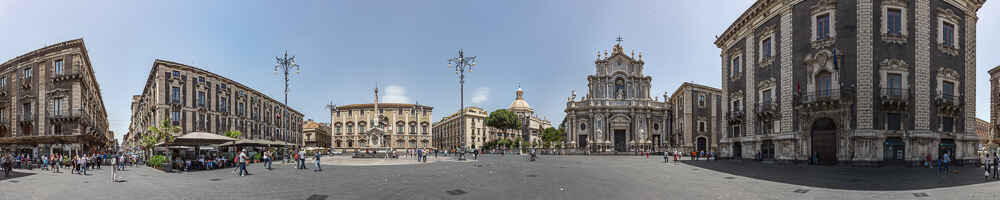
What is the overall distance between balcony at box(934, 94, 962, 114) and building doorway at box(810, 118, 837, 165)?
18.4ft

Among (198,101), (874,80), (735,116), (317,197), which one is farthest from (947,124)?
(198,101)

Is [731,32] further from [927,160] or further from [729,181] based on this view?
[729,181]

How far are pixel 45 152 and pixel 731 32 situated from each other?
191 ft

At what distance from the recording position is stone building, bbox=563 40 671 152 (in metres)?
70.4

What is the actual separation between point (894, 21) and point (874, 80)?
3.59m

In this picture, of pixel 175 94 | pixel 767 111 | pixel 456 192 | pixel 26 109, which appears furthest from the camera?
pixel 175 94

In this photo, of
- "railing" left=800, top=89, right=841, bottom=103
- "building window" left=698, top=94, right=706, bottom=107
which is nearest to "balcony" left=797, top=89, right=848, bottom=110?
"railing" left=800, top=89, right=841, bottom=103

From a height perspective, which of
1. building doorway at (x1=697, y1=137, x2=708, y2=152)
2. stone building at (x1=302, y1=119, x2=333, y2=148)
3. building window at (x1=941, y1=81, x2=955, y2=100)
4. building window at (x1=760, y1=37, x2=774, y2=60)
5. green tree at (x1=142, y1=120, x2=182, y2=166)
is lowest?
stone building at (x1=302, y1=119, x2=333, y2=148)

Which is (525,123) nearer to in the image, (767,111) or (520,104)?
(520,104)

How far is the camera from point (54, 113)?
40719 mm

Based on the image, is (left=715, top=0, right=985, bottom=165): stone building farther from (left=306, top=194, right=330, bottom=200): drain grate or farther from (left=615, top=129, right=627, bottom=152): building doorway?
(left=615, top=129, right=627, bottom=152): building doorway

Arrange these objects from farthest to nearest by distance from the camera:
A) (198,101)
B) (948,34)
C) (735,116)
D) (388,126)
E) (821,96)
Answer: (388,126) → (198,101) → (735,116) → (948,34) → (821,96)

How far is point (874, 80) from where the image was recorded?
85.7ft

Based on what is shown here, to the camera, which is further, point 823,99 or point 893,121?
point 823,99
